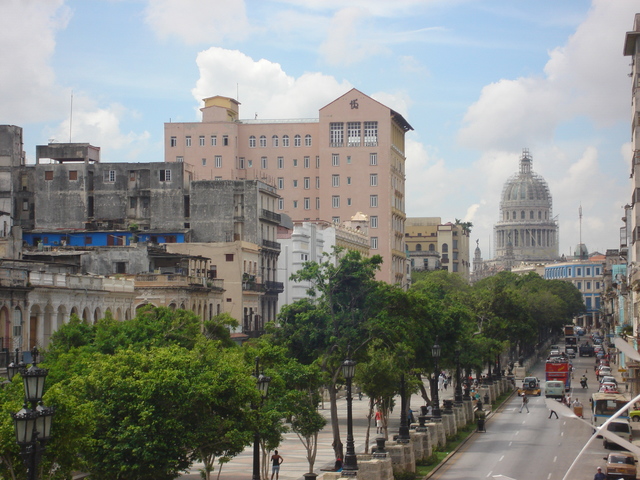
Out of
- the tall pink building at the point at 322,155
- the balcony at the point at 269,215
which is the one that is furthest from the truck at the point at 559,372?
the tall pink building at the point at 322,155

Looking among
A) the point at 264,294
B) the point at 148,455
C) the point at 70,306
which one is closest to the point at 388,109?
the point at 264,294

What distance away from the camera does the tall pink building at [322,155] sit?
443 ft

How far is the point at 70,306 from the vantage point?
58.2 metres

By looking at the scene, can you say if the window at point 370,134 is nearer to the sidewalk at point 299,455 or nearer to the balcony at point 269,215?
the balcony at point 269,215

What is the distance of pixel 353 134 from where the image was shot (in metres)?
136

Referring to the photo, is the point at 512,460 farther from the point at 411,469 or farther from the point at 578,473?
the point at 411,469

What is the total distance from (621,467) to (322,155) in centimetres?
9573

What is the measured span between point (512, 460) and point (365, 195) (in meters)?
86.9

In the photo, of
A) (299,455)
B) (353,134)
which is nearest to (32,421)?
(299,455)

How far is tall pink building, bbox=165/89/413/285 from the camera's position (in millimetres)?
135000

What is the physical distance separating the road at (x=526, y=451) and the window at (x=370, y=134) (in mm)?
63754

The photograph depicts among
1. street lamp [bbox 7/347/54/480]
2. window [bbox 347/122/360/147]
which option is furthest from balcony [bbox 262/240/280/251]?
street lamp [bbox 7/347/54/480]

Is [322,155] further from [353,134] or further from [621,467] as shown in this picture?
[621,467]

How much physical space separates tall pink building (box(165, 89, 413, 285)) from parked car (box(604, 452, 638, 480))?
90396 millimetres
